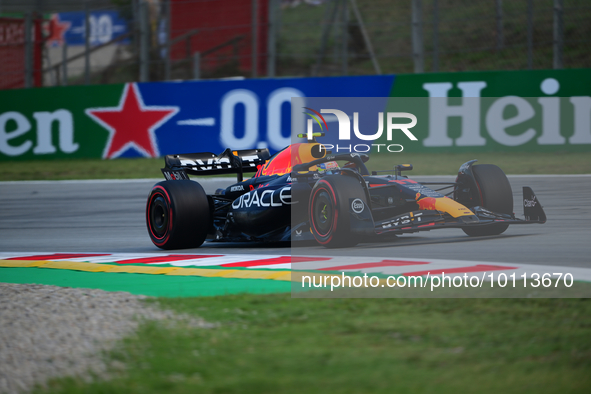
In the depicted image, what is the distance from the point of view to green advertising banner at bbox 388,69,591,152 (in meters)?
14.0

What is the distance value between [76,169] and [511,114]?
8774mm

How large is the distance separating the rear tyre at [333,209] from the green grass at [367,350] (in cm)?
183

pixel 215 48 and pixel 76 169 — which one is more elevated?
pixel 215 48

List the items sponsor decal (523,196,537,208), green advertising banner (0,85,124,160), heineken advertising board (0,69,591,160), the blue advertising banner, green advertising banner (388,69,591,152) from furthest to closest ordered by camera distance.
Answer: the blue advertising banner → green advertising banner (0,85,124,160) → heineken advertising board (0,69,591,160) → green advertising banner (388,69,591,152) → sponsor decal (523,196,537,208)

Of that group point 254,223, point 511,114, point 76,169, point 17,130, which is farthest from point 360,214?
point 17,130

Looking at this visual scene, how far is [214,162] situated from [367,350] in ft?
17.2

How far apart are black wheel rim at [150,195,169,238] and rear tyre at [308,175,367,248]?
1.62 m

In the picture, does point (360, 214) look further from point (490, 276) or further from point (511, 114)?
point (511, 114)

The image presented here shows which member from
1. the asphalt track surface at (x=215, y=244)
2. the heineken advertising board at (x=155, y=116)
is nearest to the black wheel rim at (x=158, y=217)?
the asphalt track surface at (x=215, y=244)

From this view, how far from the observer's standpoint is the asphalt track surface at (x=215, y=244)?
6348 mm

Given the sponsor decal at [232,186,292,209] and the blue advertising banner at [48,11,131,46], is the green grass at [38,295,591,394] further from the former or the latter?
the blue advertising banner at [48,11,131,46]

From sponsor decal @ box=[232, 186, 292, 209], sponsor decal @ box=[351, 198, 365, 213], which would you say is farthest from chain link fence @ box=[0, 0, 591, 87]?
sponsor decal @ box=[351, 198, 365, 213]

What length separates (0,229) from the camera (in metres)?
9.84

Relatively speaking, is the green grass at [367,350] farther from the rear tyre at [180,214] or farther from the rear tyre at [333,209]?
the rear tyre at [180,214]
